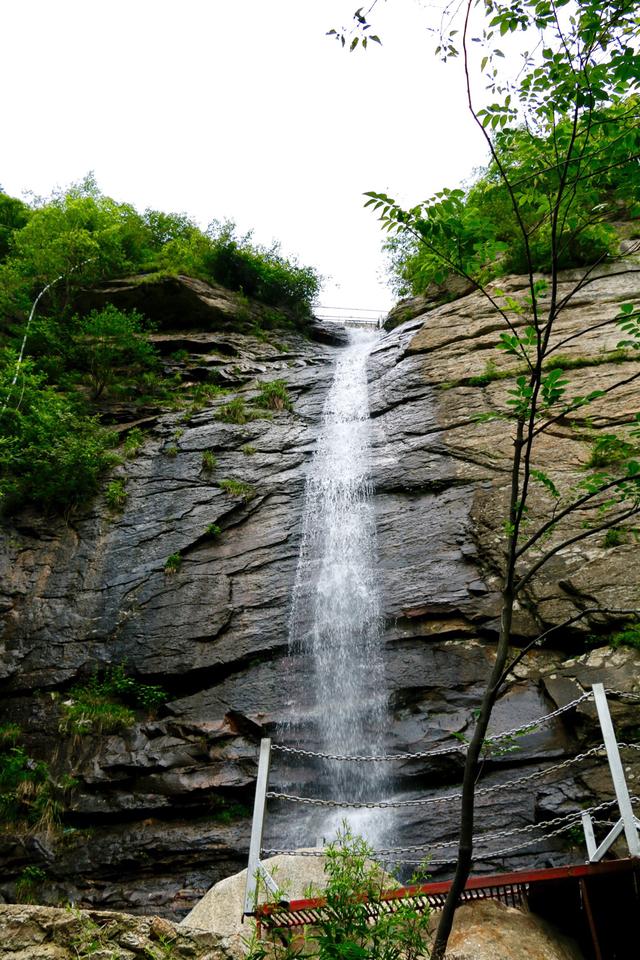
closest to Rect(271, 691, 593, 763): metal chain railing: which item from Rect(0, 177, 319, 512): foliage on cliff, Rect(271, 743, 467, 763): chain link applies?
Rect(271, 743, 467, 763): chain link

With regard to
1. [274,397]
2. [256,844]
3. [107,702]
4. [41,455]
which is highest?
[274,397]

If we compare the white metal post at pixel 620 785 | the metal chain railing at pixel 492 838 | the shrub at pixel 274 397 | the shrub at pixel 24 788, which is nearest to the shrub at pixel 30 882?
the shrub at pixel 24 788

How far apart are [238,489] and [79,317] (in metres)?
8.11

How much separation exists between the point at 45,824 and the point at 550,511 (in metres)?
6.93

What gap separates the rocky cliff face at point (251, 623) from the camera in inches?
261

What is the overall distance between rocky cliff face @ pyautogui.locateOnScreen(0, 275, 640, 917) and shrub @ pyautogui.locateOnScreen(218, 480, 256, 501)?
0.13 feet

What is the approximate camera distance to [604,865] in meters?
3.93

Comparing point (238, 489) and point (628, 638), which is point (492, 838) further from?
point (238, 489)

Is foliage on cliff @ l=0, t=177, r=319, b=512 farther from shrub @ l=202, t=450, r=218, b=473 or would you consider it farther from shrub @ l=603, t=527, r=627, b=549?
shrub @ l=603, t=527, r=627, b=549

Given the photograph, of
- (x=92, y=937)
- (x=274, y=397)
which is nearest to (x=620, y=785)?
(x=92, y=937)

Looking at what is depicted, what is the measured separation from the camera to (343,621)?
8.52 m

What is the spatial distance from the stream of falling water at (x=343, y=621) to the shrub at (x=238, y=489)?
3.14ft

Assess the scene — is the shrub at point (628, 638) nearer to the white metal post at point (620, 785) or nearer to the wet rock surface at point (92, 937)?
the white metal post at point (620, 785)

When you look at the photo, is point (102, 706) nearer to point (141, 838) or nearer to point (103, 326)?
point (141, 838)
